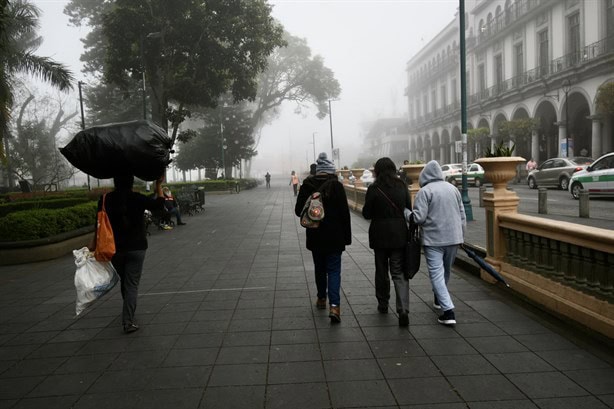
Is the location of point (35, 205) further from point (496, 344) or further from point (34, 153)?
point (34, 153)

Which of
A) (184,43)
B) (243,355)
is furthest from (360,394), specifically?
(184,43)

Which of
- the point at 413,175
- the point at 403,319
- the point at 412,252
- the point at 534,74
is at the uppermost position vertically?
the point at 534,74

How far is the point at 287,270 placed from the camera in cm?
786

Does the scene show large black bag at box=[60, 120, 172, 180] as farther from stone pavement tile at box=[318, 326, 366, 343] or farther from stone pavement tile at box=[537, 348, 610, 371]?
stone pavement tile at box=[537, 348, 610, 371]

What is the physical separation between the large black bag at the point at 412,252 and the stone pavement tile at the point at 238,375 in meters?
1.74

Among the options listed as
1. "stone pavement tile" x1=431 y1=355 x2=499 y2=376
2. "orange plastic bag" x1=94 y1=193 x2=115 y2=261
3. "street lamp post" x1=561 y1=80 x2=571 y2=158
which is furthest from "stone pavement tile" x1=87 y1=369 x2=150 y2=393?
"street lamp post" x1=561 y1=80 x2=571 y2=158

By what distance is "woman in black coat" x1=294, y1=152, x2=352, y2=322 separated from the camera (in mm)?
5039

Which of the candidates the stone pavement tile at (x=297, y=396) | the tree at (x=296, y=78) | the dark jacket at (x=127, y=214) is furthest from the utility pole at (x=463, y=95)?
the tree at (x=296, y=78)

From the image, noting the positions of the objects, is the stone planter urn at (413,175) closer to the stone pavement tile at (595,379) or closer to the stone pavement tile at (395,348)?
the stone pavement tile at (395,348)

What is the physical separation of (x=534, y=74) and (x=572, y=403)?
119 feet

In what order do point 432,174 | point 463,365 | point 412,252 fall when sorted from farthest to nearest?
1. point 432,174
2. point 412,252
3. point 463,365

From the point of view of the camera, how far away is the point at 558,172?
22.8 meters

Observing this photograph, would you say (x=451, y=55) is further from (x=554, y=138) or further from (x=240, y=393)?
(x=240, y=393)

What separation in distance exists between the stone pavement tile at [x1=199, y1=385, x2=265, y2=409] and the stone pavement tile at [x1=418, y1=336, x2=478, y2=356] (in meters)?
1.52
